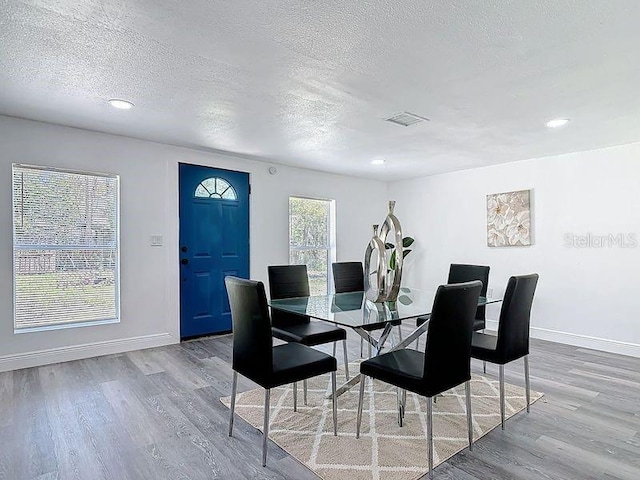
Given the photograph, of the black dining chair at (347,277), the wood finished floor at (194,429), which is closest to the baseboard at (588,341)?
the wood finished floor at (194,429)

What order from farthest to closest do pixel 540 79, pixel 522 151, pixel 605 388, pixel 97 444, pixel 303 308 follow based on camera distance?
pixel 522 151 → pixel 605 388 → pixel 303 308 → pixel 540 79 → pixel 97 444

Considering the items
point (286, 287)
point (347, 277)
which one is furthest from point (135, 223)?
point (347, 277)

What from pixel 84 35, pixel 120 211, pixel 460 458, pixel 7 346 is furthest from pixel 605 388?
pixel 7 346

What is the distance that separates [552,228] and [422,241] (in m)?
1.89

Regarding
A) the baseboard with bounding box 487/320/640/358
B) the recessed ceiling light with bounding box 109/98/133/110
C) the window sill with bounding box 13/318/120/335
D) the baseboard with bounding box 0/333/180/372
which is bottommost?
the baseboard with bounding box 487/320/640/358

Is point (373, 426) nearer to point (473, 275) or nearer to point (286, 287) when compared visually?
point (286, 287)

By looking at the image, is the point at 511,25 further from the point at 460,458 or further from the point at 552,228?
the point at 552,228

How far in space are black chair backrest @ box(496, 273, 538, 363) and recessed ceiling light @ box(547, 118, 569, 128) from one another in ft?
5.23

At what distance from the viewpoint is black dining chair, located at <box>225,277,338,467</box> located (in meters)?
1.97

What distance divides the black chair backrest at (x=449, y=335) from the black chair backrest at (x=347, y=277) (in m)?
1.93

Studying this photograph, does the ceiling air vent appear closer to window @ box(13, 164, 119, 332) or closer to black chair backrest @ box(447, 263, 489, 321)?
black chair backrest @ box(447, 263, 489, 321)

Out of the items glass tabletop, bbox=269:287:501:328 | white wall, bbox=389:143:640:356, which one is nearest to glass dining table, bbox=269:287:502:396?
glass tabletop, bbox=269:287:501:328

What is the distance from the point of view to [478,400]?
2764 mm

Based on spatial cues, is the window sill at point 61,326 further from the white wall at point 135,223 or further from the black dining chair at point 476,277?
the black dining chair at point 476,277
